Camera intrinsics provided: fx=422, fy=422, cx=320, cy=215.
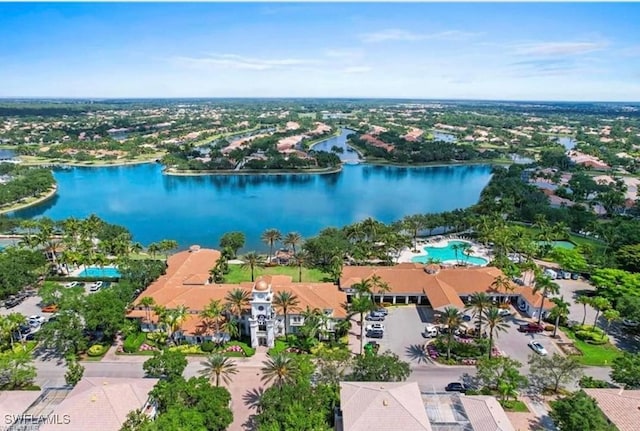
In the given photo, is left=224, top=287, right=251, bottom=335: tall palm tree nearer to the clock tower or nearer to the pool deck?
the clock tower

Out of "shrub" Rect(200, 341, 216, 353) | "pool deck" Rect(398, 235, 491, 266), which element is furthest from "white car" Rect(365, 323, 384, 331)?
"pool deck" Rect(398, 235, 491, 266)

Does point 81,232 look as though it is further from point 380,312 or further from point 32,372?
point 380,312

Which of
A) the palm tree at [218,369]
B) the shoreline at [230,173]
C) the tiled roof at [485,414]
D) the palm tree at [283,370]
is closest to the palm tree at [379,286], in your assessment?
the palm tree at [283,370]

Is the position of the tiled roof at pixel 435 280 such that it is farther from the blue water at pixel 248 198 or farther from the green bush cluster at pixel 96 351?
the blue water at pixel 248 198

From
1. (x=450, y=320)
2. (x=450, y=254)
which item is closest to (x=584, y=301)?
(x=450, y=320)

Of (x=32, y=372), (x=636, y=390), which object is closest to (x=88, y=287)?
(x=32, y=372)

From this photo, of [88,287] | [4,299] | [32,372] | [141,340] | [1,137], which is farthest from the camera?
[1,137]

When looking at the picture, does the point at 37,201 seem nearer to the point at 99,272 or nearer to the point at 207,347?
the point at 99,272
